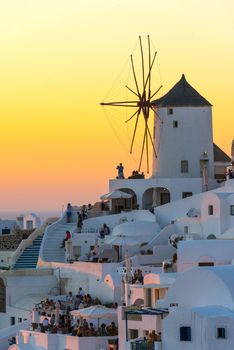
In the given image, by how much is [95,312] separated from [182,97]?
2190 centimetres

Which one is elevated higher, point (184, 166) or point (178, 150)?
point (178, 150)

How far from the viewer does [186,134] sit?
9081 cm

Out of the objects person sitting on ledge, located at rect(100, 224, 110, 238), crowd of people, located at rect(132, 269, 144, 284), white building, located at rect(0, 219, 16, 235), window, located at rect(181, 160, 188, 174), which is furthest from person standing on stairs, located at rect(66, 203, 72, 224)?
crowd of people, located at rect(132, 269, 144, 284)

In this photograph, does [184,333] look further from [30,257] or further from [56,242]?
[30,257]

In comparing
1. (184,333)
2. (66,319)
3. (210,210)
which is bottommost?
(184,333)

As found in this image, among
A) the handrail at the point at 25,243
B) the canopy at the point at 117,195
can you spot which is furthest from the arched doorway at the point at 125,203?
the handrail at the point at 25,243

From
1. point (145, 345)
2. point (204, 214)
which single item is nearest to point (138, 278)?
point (145, 345)

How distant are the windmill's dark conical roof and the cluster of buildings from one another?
0.05 metres

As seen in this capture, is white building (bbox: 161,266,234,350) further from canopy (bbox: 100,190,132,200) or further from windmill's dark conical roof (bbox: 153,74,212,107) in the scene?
windmill's dark conical roof (bbox: 153,74,212,107)

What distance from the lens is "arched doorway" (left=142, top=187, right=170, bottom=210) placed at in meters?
89.9

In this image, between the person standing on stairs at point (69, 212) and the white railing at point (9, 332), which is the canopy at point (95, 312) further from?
the person standing on stairs at point (69, 212)

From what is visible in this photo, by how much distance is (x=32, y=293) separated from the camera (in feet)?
271

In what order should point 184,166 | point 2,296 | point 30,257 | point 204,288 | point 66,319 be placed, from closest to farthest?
point 204,288
point 66,319
point 2,296
point 30,257
point 184,166

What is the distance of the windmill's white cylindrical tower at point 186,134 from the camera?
90.7 meters
